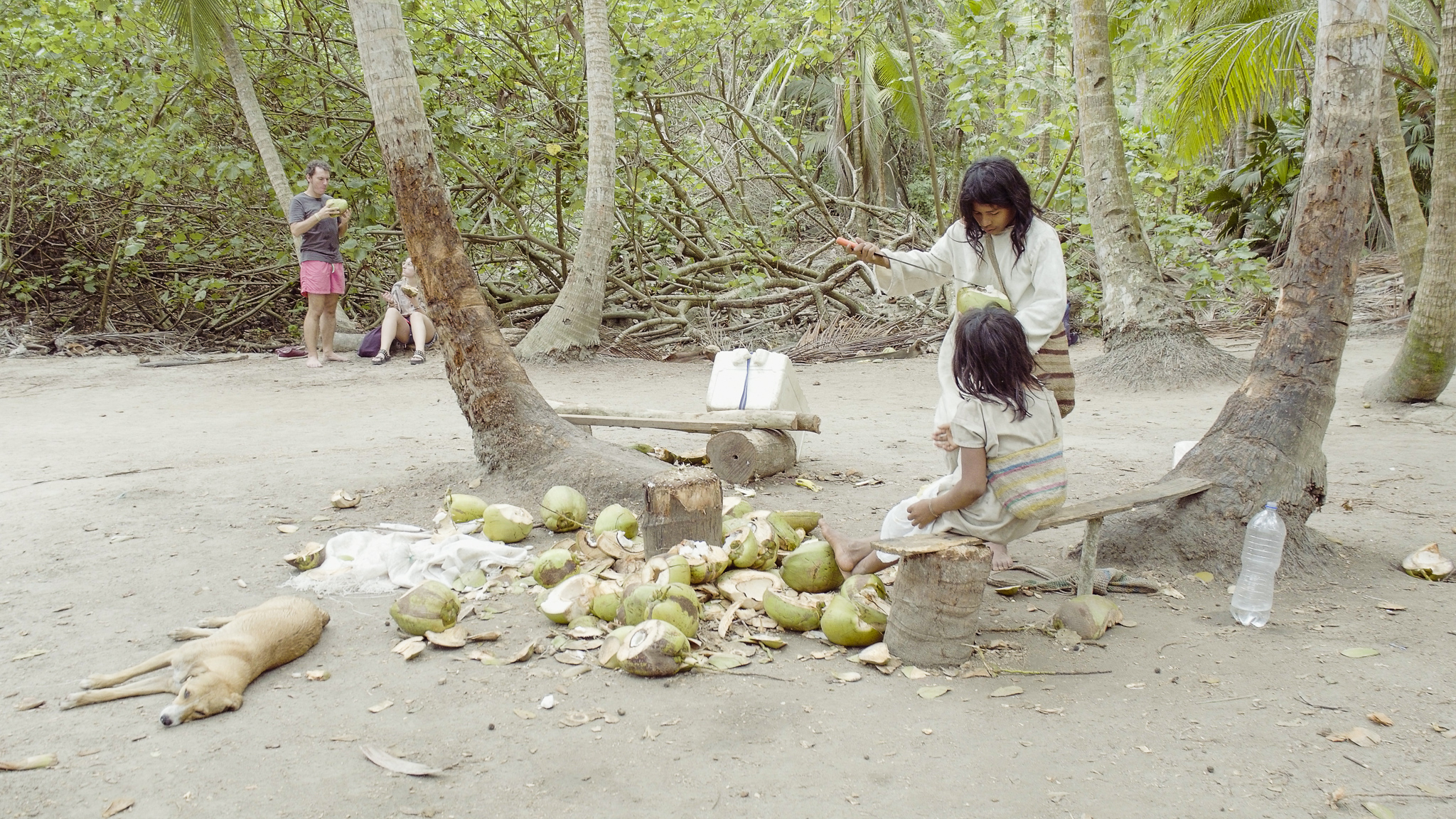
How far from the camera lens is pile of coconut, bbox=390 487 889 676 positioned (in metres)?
2.77

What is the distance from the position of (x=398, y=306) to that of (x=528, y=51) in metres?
2.90

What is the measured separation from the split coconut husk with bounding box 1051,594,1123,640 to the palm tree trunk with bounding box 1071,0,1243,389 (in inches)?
193

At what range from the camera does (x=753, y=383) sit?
5.03m

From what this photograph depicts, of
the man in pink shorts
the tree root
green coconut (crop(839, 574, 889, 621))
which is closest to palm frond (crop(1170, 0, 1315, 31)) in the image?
the tree root

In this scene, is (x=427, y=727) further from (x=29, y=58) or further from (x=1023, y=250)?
(x=29, y=58)

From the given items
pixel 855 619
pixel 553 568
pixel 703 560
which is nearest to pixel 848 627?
pixel 855 619

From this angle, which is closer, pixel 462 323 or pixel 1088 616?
pixel 1088 616

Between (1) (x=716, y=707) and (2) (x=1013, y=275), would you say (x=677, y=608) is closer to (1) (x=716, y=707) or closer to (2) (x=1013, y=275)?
(1) (x=716, y=707)

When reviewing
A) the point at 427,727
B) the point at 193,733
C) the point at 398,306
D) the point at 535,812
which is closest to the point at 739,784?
the point at 535,812

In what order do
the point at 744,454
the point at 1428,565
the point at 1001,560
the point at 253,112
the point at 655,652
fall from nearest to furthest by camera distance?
the point at 655,652
the point at 1428,565
the point at 1001,560
the point at 744,454
the point at 253,112

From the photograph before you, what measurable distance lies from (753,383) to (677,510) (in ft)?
5.91

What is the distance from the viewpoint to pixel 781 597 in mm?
3047

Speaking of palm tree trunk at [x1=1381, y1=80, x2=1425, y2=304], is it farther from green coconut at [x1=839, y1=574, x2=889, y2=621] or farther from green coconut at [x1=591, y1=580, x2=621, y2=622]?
green coconut at [x1=591, y1=580, x2=621, y2=622]

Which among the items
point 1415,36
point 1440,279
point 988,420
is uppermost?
point 1415,36
